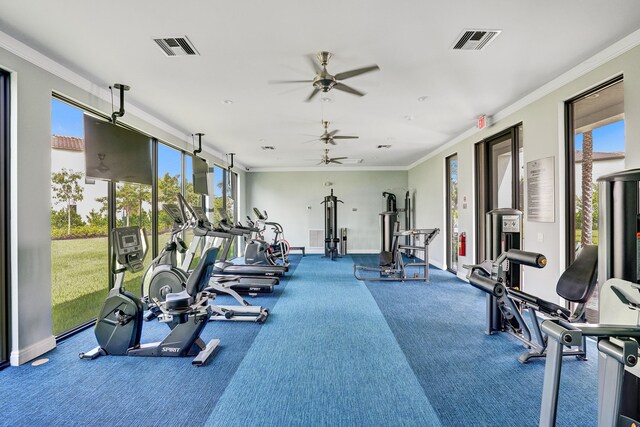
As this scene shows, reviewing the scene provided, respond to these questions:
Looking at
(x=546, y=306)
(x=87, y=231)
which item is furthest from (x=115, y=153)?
(x=546, y=306)

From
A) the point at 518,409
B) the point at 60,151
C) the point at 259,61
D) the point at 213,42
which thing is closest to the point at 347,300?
the point at 518,409

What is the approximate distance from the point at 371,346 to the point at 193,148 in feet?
16.8

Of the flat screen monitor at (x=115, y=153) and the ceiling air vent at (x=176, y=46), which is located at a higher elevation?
the ceiling air vent at (x=176, y=46)

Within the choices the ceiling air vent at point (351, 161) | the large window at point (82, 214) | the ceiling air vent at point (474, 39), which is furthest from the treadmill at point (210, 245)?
the ceiling air vent at point (351, 161)

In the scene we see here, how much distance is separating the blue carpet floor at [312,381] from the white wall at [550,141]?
1.00 metres

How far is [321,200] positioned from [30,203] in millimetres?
7674

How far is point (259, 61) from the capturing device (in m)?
3.04

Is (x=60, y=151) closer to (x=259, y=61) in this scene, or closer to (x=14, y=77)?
(x=14, y=77)

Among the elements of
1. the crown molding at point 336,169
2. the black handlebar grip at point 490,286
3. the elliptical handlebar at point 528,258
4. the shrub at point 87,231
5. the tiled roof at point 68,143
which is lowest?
the black handlebar grip at point 490,286

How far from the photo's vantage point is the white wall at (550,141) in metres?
2.68

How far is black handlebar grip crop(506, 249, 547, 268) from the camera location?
243cm

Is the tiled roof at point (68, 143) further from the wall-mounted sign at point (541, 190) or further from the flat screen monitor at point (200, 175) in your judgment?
the wall-mounted sign at point (541, 190)

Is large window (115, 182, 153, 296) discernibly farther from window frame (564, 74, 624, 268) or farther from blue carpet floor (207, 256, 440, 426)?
window frame (564, 74, 624, 268)

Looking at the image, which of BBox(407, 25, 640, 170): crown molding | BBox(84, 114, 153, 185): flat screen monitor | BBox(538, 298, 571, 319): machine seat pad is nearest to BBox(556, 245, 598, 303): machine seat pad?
BBox(538, 298, 571, 319): machine seat pad
